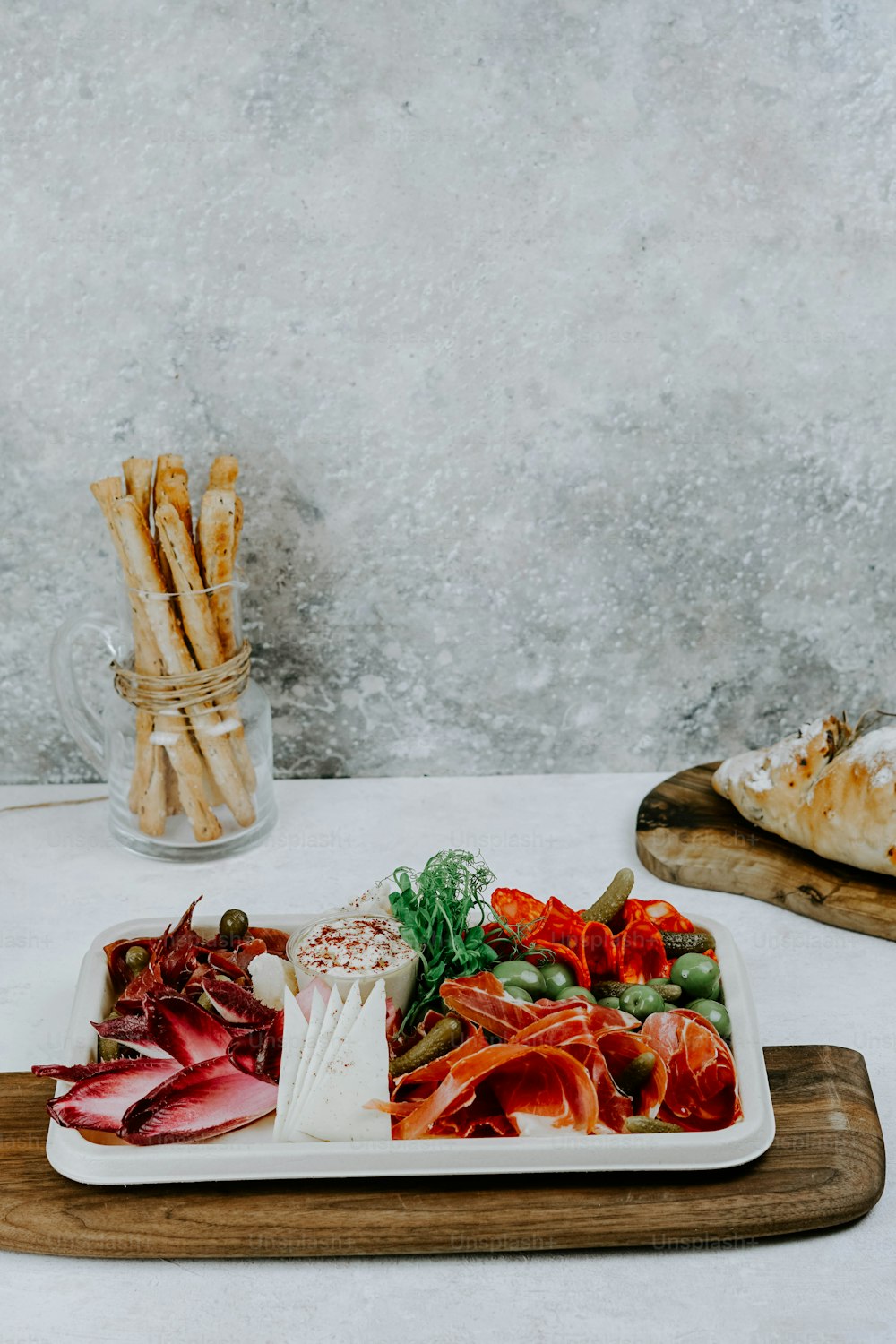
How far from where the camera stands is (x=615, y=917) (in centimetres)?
90

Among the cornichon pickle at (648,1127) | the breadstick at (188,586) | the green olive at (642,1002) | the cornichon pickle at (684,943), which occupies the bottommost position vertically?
the cornichon pickle at (648,1127)

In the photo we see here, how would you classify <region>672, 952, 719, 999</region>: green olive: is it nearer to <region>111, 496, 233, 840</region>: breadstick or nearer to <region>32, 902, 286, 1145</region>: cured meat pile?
<region>32, 902, 286, 1145</region>: cured meat pile

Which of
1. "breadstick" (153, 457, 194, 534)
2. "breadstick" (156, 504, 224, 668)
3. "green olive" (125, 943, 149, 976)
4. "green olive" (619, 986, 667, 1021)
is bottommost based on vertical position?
"green olive" (619, 986, 667, 1021)

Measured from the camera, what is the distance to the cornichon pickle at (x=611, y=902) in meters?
0.89

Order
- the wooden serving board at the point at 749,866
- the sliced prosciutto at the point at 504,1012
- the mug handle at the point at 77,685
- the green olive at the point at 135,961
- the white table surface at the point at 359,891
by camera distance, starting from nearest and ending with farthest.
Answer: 1. the white table surface at the point at 359,891
2. the sliced prosciutto at the point at 504,1012
3. the green olive at the point at 135,961
4. the wooden serving board at the point at 749,866
5. the mug handle at the point at 77,685

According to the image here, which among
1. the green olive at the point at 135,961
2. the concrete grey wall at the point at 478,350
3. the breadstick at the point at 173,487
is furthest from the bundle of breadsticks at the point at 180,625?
the green olive at the point at 135,961

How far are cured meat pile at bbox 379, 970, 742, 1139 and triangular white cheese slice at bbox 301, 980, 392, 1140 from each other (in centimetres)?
1

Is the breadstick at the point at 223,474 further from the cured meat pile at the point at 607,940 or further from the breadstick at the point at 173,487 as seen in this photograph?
the cured meat pile at the point at 607,940

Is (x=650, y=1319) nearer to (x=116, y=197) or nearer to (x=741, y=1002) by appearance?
(x=741, y=1002)

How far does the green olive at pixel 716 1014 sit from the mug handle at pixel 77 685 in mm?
601

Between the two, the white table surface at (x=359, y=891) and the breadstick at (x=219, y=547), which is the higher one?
the breadstick at (x=219, y=547)

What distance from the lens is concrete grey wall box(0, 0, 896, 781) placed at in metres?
1.10

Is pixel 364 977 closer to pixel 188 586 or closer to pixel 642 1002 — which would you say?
pixel 642 1002

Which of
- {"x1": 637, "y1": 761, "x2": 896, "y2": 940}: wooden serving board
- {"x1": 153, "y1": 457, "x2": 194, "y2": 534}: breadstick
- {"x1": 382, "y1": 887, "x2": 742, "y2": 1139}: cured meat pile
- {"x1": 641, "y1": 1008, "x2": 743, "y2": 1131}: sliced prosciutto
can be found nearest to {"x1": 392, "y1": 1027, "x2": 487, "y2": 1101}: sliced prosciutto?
{"x1": 382, "y1": 887, "x2": 742, "y2": 1139}: cured meat pile
